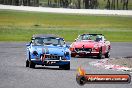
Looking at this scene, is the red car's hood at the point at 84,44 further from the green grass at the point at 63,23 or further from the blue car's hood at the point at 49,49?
the green grass at the point at 63,23

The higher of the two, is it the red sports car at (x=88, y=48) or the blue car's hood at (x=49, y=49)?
the blue car's hood at (x=49, y=49)

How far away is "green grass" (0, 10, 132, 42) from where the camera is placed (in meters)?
63.9

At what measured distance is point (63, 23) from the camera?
7556 centimetres

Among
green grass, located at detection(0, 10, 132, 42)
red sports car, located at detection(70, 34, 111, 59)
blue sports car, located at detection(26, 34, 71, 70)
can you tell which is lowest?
green grass, located at detection(0, 10, 132, 42)

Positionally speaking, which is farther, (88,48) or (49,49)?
(88,48)

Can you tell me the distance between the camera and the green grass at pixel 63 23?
210 feet

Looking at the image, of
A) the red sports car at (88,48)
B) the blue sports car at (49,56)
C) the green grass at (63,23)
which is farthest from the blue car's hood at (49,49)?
the green grass at (63,23)

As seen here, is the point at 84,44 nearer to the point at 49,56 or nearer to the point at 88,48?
the point at 88,48

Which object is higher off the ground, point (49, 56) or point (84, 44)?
point (49, 56)

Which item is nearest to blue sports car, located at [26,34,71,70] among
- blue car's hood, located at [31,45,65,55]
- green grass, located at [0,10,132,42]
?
blue car's hood, located at [31,45,65,55]

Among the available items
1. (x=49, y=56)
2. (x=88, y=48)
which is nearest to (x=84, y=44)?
(x=88, y=48)

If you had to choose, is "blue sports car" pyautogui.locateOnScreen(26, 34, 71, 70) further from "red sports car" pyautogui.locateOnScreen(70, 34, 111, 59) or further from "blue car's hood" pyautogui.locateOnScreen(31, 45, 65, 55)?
"red sports car" pyautogui.locateOnScreen(70, 34, 111, 59)

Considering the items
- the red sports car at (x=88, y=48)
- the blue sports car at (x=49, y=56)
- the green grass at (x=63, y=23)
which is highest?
the blue sports car at (x=49, y=56)

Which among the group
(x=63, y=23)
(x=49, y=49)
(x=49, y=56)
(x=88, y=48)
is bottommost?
(x=63, y=23)
